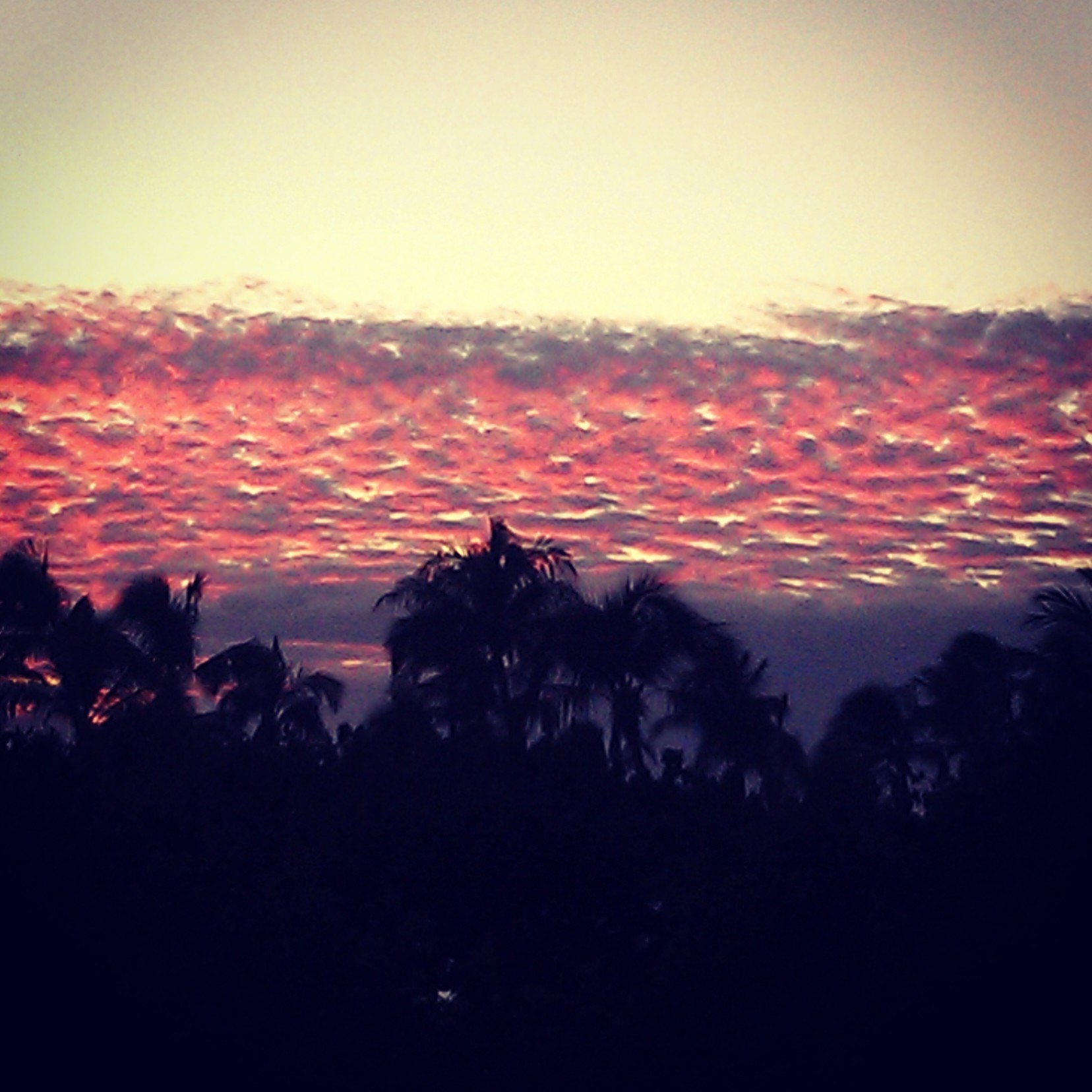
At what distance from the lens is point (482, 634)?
41.8 meters

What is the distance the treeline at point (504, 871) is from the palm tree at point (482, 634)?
0.24ft

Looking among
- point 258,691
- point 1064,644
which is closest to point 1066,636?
point 1064,644

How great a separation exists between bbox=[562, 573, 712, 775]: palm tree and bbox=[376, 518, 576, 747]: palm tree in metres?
0.81

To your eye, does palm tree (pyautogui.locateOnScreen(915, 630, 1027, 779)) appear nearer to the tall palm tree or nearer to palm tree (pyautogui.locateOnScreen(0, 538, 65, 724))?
the tall palm tree

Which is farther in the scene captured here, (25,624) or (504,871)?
(25,624)

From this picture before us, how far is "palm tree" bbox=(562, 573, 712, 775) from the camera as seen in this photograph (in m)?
41.0

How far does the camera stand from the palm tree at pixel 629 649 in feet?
135

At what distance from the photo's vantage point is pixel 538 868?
34.3 meters

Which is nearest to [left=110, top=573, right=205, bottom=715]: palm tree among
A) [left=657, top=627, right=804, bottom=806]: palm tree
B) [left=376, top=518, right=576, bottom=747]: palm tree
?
[left=376, top=518, right=576, bottom=747]: palm tree

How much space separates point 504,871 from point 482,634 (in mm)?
8476

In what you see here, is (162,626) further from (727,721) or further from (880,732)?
(880,732)

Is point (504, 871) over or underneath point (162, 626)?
underneath

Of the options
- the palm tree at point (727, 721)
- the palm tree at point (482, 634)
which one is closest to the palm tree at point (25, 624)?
the palm tree at point (482, 634)

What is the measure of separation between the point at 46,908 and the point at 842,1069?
1142cm
